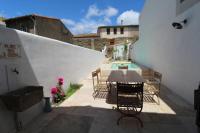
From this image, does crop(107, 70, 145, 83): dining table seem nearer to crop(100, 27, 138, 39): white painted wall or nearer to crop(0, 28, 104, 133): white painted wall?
crop(0, 28, 104, 133): white painted wall

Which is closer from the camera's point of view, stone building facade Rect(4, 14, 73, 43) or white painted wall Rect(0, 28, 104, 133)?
white painted wall Rect(0, 28, 104, 133)

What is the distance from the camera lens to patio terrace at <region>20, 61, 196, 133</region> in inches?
115

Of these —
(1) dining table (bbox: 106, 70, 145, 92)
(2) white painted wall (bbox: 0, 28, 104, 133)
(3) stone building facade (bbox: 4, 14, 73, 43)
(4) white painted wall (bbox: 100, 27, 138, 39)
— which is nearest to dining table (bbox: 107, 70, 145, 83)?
(1) dining table (bbox: 106, 70, 145, 92)

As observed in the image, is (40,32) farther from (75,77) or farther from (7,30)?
(7,30)

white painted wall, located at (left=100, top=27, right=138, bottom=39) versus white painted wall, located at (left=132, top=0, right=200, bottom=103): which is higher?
white painted wall, located at (left=100, top=27, right=138, bottom=39)

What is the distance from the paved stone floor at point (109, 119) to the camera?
2.91m

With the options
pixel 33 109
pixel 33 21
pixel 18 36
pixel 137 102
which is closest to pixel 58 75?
pixel 33 109

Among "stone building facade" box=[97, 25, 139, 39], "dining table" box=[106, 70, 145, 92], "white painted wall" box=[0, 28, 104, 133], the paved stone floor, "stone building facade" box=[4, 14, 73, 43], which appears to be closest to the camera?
"white painted wall" box=[0, 28, 104, 133]

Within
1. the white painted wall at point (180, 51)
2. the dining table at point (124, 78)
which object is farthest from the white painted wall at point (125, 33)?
the dining table at point (124, 78)

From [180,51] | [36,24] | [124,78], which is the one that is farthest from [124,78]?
[36,24]

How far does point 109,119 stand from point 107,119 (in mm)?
47

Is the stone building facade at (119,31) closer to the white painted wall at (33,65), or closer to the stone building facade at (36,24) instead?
the stone building facade at (36,24)

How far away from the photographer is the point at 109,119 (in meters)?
3.32

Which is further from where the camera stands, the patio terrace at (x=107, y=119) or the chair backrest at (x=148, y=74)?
the chair backrest at (x=148, y=74)
